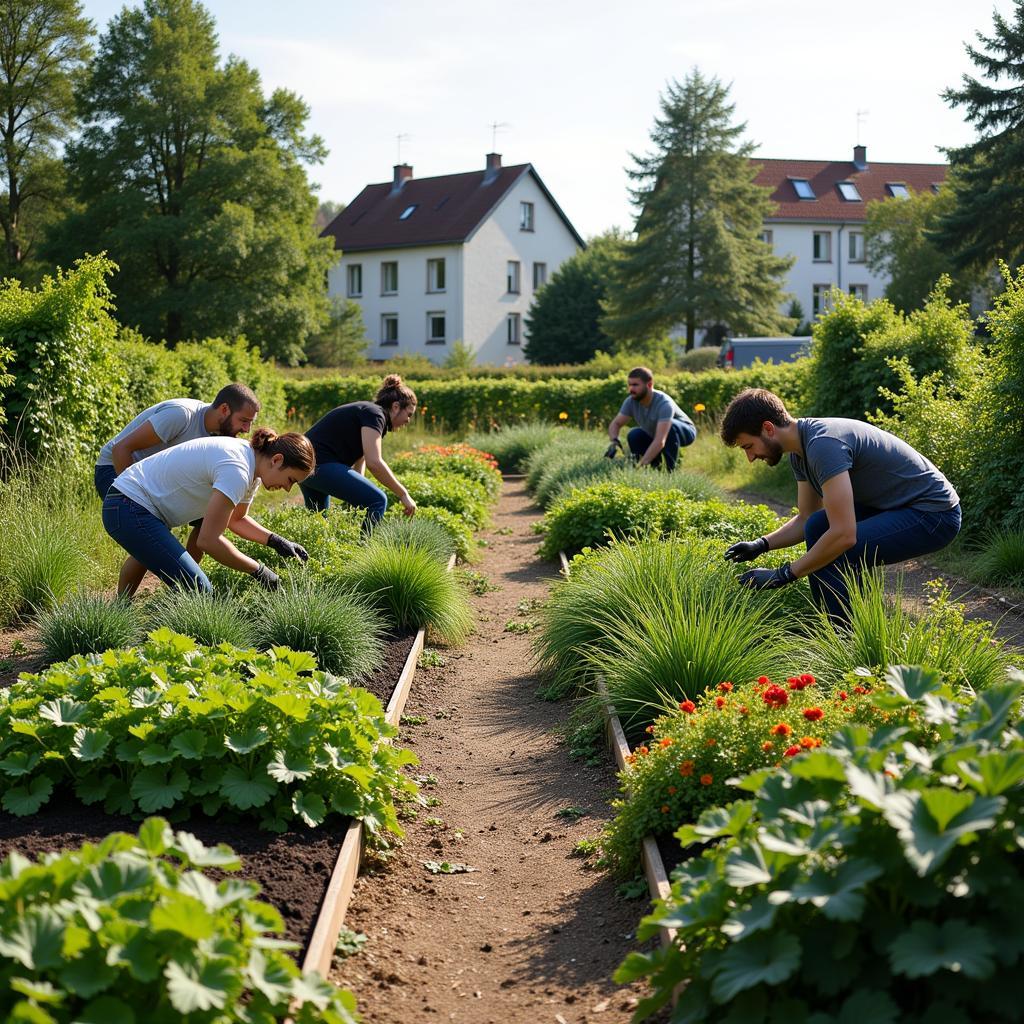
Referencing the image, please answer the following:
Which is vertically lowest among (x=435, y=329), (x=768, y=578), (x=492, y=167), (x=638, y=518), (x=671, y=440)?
(x=638, y=518)

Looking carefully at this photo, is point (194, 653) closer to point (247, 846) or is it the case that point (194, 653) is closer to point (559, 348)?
point (247, 846)

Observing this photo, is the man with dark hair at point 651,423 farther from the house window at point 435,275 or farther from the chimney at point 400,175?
the chimney at point 400,175

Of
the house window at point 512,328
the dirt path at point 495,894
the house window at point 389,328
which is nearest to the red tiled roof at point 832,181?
the house window at point 512,328

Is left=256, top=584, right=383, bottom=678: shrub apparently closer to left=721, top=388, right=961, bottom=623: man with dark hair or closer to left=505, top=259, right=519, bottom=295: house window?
left=721, top=388, right=961, bottom=623: man with dark hair

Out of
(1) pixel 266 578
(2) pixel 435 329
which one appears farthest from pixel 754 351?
(1) pixel 266 578

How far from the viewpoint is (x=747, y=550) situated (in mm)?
6477

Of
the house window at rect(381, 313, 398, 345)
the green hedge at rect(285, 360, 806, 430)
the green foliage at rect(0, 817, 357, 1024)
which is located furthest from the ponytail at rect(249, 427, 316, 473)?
the house window at rect(381, 313, 398, 345)

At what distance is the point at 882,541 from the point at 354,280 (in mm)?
48670

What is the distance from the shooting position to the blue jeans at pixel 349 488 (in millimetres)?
8891

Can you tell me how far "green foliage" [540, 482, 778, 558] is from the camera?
8.73 meters

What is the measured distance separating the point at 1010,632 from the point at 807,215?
5092 centimetres

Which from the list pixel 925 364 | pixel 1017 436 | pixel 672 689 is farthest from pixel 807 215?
pixel 672 689

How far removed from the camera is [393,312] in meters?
50.7

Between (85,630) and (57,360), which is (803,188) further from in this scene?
(85,630)
